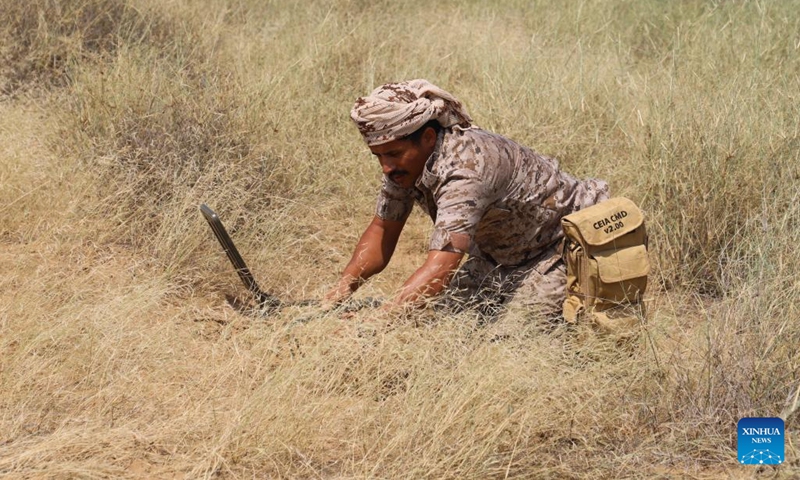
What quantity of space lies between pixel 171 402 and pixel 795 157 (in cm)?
287

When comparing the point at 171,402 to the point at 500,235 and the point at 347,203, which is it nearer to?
the point at 500,235

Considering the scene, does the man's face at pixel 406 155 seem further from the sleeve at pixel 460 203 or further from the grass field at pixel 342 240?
the grass field at pixel 342 240

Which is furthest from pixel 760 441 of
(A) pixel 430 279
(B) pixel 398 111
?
(B) pixel 398 111

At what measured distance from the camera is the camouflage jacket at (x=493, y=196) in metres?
3.37

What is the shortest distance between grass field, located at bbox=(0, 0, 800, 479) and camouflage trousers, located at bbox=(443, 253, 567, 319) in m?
0.18

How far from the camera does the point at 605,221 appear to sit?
11.7 feet

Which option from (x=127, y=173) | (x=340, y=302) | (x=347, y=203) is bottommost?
(x=347, y=203)

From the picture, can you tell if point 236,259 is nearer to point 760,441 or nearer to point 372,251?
point 372,251

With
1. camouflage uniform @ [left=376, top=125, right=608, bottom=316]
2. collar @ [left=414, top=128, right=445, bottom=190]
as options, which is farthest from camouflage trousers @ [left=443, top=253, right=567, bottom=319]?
collar @ [left=414, top=128, right=445, bottom=190]

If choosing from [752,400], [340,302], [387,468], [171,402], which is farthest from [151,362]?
[752,400]

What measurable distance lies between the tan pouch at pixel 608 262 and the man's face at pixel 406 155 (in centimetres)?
56

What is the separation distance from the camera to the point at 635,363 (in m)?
3.35

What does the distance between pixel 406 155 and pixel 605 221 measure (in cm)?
76

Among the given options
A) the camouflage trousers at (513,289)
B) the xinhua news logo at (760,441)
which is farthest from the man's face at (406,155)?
the xinhua news logo at (760,441)
